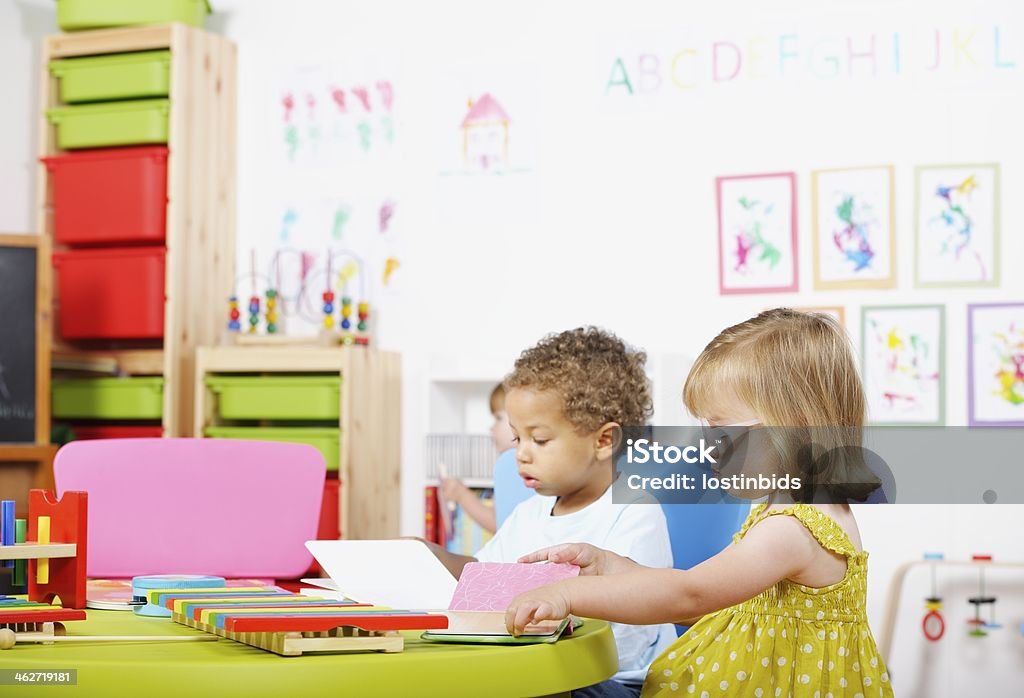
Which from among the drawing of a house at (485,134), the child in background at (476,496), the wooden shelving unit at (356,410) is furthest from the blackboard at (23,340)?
the drawing of a house at (485,134)

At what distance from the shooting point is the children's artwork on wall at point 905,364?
3.43 m

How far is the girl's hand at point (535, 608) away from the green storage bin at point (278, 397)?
2.58 m

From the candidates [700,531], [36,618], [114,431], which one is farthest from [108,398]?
[36,618]

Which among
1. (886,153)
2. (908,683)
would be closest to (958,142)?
(886,153)

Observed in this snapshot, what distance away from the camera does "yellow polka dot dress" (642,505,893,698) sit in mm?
1352

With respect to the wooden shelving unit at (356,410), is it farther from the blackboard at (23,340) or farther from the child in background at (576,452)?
the child in background at (576,452)

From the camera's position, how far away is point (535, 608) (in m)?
1.11

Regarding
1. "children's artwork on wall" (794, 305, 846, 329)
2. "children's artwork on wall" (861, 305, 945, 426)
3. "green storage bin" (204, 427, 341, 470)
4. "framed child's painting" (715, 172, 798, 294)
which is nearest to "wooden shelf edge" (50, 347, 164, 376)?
"green storage bin" (204, 427, 341, 470)

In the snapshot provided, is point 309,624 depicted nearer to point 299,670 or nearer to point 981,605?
point 299,670

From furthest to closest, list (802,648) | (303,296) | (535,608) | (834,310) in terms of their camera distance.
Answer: (303,296)
(834,310)
(802,648)
(535,608)

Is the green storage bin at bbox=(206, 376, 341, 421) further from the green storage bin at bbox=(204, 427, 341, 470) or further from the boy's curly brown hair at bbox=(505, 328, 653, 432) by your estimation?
the boy's curly brown hair at bbox=(505, 328, 653, 432)

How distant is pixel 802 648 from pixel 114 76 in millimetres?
3261

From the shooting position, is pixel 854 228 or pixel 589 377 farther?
pixel 854 228

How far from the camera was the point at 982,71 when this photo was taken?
3.43 m
